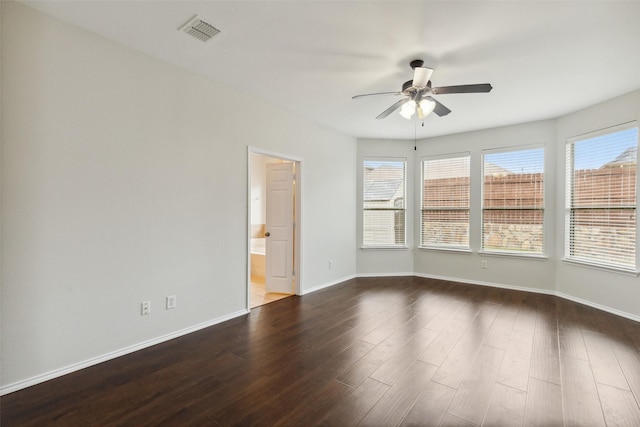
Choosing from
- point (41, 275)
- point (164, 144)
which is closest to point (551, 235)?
point (164, 144)

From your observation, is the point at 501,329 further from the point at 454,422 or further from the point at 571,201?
the point at 571,201

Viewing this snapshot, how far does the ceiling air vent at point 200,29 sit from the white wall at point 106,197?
68 cm

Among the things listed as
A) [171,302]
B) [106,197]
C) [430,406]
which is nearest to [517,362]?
[430,406]

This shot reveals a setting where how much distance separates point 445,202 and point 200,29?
4.81 metres

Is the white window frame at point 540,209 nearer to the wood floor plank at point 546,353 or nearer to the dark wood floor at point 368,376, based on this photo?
the dark wood floor at point 368,376

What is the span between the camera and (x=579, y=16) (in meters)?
2.18

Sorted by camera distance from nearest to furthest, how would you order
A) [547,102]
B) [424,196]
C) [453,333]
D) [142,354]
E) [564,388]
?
1. [564,388]
2. [142,354]
3. [453,333]
4. [547,102]
5. [424,196]

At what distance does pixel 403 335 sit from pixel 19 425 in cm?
297

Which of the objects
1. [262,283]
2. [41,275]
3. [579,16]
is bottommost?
[262,283]

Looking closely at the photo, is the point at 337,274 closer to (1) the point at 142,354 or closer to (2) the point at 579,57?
(1) the point at 142,354

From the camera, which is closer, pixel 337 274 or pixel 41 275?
pixel 41 275

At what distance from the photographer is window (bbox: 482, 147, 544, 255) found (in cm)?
479

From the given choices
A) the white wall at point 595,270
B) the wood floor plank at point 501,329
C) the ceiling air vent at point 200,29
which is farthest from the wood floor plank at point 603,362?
the ceiling air vent at point 200,29

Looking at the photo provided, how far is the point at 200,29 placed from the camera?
2371 mm
